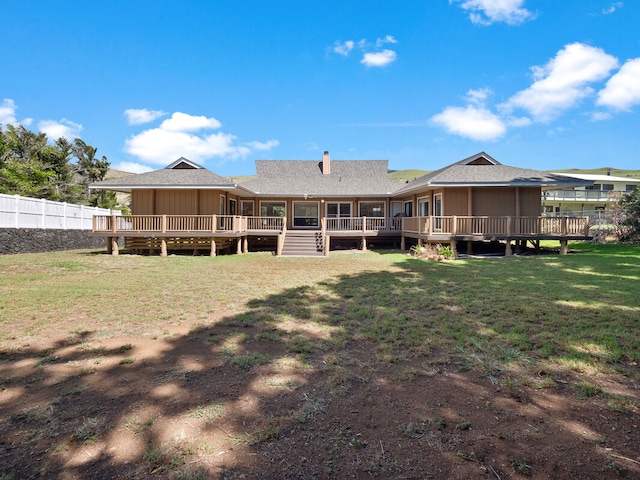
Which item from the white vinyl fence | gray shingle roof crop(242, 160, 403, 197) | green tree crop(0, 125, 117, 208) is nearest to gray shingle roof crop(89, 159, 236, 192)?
the white vinyl fence

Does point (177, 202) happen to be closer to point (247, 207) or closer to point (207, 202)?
point (207, 202)

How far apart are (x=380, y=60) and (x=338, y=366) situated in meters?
17.3

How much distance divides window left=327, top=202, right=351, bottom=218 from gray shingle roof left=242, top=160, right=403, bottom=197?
115 centimetres

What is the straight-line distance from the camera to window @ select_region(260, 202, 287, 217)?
72.9 ft

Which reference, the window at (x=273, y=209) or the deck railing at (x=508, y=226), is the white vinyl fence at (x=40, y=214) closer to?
the window at (x=273, y=209)

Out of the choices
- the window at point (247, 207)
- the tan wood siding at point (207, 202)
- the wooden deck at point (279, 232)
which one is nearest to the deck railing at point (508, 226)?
the wooden deck at point (279, 232)

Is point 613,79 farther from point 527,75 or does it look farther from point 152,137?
point 152,137

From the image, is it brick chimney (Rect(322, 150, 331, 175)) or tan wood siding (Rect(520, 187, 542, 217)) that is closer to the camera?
tan wood siding (Rect(520, 187, 542, 217))

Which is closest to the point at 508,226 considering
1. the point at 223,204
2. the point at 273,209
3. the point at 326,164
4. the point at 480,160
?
the point at 480,160

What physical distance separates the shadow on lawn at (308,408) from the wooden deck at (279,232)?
10701 millimetres

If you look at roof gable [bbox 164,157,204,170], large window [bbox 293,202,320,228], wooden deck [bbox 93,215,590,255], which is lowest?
wooden deck [bbox 93,215,590,255]

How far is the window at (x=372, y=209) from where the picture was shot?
22.1m

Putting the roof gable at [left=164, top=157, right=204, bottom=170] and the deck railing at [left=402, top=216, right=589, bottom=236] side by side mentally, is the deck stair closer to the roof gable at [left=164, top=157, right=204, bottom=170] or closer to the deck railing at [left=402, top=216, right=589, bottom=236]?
the deck railing at [left=402, top=216, right=589, bottom=236]

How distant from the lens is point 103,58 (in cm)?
1775
